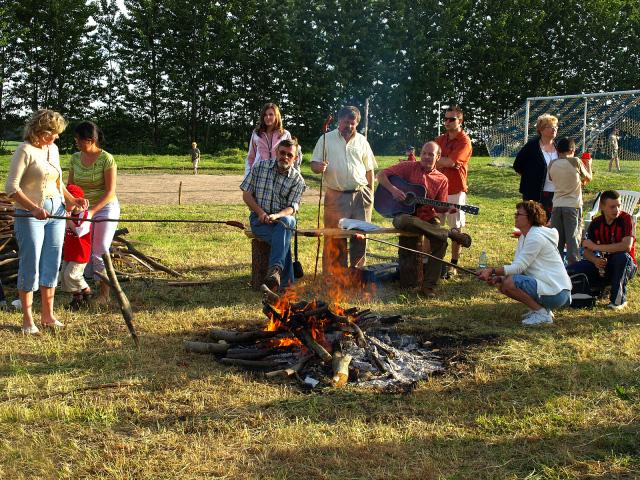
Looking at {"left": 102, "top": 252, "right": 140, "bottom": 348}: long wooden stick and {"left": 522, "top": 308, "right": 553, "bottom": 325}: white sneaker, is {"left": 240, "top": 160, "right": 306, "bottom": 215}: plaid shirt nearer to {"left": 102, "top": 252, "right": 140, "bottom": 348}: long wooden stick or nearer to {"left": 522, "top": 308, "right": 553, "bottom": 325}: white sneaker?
{"left": 102, "top": 252, "right": 140, "bottom": 348}: long wooden stick

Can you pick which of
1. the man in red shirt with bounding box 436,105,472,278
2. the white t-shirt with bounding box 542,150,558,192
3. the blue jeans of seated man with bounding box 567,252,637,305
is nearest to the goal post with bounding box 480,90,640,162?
the white t-shirt with bounding box 542,150,558,192

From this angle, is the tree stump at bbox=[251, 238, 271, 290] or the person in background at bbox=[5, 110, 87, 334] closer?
the person in background at bbox=[5, 110, 87, 334]

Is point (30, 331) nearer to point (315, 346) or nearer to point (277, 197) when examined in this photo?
point (315, 346)

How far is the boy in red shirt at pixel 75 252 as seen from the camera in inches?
253

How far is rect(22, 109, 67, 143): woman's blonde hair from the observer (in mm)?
5625

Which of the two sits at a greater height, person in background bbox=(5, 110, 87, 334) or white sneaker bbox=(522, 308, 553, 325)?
person in background bbox=(5, 110, 87, 334)

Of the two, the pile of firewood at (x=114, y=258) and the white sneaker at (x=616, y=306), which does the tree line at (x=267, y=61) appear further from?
the white sneaker at (x=616, y=306)

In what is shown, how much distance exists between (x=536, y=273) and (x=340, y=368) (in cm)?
252

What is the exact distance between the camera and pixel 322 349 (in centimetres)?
504

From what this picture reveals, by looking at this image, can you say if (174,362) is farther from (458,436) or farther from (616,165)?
(616,165)

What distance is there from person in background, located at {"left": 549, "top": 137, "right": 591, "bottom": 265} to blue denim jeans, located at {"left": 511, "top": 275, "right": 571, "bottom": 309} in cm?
151

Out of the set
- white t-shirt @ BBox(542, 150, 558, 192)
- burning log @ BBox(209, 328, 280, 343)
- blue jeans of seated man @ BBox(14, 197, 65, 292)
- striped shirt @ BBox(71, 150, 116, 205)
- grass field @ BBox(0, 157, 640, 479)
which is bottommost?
grass field @ BBox(0, 157, 640, 479)

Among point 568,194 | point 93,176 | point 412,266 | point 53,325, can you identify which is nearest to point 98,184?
point 93,176

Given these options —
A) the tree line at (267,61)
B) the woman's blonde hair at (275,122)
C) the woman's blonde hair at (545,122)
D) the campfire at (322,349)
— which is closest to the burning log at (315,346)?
the campfire at (322,349)
